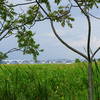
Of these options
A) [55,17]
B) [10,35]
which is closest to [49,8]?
[55,17]

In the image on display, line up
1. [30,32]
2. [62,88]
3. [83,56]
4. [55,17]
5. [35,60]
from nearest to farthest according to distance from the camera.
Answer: [83,56] → [55,17] → [35,60] → [30,32] → [62,88]

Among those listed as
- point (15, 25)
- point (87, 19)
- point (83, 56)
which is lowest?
point (83, 56)

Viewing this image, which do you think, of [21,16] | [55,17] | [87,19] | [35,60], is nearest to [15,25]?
[21,16]

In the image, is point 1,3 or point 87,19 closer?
point 87,19

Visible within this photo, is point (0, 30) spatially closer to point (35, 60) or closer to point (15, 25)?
point (15, 25)

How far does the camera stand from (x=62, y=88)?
29.2ft

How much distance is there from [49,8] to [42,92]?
1423mm

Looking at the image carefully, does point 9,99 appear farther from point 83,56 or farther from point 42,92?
A: point 83,56

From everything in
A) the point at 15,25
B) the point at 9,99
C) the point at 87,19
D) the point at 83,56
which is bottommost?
the point at 9,99

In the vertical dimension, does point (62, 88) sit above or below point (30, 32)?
below

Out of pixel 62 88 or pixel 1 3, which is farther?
pixel 62 88

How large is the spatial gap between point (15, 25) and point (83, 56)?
2025mm

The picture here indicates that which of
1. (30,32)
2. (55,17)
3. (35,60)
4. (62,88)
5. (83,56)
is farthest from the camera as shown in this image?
(62,88)

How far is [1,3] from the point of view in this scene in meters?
5.03
